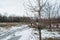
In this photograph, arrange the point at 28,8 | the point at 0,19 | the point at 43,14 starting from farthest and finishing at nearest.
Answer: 1. the point at 0,19
2. the point at 43,14
3. the point at 28,8

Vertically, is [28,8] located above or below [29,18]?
above

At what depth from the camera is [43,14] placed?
7246mm

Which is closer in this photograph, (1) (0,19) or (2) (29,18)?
(2) (29,18)

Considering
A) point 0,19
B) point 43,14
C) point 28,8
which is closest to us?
point 28,8

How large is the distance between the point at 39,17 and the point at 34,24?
16.7 inches

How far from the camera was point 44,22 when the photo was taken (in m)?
6.89

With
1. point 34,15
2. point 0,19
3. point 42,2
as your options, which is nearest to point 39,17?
point 34,15

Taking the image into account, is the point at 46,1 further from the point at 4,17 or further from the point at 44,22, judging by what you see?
the point at 4,17

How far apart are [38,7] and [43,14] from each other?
546 millimetres

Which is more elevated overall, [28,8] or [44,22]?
[28,8]

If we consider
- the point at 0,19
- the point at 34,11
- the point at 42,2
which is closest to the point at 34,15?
the point at 34,11

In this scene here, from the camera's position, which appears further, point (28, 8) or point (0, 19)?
point (0, 19)

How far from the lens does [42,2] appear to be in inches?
273

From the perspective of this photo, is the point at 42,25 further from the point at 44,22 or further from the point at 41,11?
the point at 41,11
